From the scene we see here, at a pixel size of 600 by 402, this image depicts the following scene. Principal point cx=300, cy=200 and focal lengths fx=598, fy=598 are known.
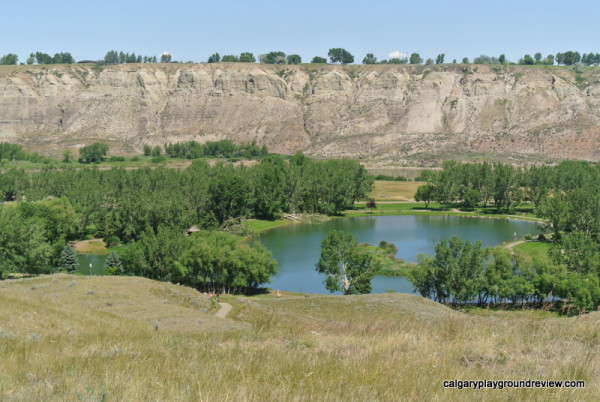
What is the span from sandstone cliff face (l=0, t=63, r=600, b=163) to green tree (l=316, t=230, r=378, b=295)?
11324 cm

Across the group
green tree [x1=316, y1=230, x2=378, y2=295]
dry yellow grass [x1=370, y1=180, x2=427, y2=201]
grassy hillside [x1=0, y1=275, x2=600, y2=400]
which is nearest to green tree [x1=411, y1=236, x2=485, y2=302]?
green tree [x1=316, y1=230, x2=378, y2=295]

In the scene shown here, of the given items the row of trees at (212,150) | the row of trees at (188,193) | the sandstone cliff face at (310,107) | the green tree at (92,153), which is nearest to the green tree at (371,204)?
the row of trees at (188,193)

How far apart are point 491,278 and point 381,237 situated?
28652 mm

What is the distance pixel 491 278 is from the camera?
3803 cm

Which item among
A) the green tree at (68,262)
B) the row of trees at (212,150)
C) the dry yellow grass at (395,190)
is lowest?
the green tree at (68,262)

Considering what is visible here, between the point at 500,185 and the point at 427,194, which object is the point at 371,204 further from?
the point at 500,185

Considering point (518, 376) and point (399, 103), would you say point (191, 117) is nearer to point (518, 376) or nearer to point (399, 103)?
point (399, 103)

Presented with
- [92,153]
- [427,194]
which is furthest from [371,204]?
[92,153]

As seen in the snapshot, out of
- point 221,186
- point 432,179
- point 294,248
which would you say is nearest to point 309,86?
point 432,179

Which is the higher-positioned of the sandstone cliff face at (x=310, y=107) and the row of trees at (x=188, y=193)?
the sandstone cliff face at (x=310, y=107)

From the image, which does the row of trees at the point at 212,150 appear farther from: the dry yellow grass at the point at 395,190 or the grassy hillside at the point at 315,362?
the grassy hillside at the point at 315,362

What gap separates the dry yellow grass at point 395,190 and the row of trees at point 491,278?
59059 mm

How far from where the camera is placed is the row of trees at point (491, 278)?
37.1 meters

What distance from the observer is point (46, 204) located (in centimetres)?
6103
